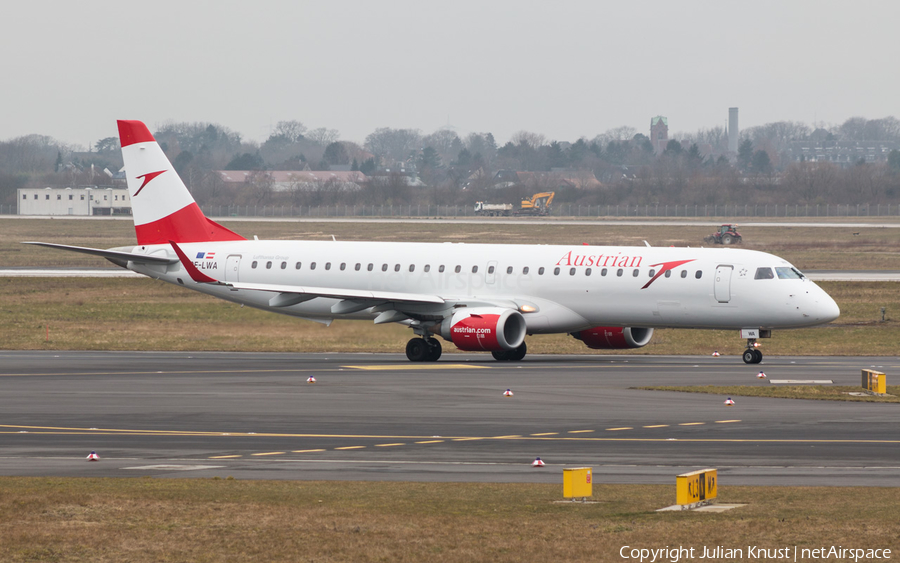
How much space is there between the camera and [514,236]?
4759 inches

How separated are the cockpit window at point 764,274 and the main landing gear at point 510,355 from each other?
8665mm

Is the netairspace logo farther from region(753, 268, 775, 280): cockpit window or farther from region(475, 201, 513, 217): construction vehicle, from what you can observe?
region(475, 201, 513, 217): construction vehicle

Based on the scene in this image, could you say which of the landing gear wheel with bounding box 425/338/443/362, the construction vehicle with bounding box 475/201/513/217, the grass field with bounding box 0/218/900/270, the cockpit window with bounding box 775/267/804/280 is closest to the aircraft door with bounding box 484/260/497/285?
the landing gear wheel with bounding box 425/338/443/362

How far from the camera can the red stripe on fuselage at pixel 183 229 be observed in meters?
51.1

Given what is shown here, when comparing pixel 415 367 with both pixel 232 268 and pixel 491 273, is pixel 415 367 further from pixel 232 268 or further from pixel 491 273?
pixel 232 268

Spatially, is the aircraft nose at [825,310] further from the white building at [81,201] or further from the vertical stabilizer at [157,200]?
the white building at [81,201]

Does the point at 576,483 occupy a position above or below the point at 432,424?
above

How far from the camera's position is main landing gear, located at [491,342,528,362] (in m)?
45.0

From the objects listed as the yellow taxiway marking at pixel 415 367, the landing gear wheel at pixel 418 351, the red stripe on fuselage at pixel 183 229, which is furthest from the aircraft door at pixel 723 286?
the red stripe on fuselage at pixel 183 229

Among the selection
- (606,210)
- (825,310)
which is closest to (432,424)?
(825,310)

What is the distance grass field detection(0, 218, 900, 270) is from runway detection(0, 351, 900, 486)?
55175 millimetres

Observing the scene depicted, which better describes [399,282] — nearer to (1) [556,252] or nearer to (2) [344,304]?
(2) [344,304]

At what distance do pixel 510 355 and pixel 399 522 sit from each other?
29081 mm

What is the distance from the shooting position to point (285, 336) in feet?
170
